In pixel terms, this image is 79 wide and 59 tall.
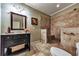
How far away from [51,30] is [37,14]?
1.05 ft

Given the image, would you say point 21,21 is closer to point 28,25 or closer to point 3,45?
point 28,25

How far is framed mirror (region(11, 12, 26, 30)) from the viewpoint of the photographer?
1.47 meters

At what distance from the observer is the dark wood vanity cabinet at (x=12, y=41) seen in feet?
4.77

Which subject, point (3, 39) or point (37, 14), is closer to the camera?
point (3, 39)

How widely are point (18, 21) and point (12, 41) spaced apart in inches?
11.8

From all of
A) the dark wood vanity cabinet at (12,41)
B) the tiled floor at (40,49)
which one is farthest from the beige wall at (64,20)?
the dark wood vanity cabinet at (12,41)

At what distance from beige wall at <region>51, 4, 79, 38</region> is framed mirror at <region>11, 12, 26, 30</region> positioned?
1.42 feet

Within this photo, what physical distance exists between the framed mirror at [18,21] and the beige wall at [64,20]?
43 cm

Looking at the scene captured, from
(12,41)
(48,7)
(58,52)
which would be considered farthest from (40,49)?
(48,7)

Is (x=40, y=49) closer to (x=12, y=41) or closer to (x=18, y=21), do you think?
(x=12, y=41)

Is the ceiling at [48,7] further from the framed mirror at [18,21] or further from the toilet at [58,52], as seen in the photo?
the toilet at [58,52]

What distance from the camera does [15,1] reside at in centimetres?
151

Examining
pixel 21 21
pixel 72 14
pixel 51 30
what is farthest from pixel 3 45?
pixel 72 14

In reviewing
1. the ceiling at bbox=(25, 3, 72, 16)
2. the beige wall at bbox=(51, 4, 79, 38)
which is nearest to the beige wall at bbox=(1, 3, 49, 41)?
the ceiling at bbox=(25, 3, 72, 16)
